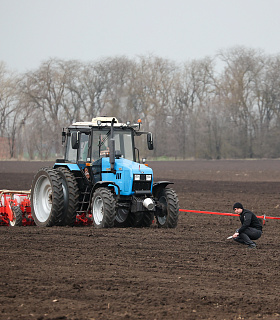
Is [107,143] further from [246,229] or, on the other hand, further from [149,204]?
[246,229]

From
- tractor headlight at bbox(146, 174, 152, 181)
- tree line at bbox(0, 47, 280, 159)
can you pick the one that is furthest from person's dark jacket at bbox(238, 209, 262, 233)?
tree line at bbox(0, 47, 280, 159)

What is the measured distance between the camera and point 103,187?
1290 cm

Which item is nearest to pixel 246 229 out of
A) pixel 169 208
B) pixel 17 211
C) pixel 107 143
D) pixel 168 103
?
pixel 169 208

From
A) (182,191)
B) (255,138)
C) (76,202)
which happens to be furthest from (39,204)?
(255,138)

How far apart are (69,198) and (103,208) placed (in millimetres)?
996

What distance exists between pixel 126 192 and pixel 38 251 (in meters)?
3.47

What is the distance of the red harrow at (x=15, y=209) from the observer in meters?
14.0

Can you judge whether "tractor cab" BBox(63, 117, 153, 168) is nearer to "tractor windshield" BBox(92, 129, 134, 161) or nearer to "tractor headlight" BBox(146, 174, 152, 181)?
"tractor windshield" BBox(92, 129, 134, 161)

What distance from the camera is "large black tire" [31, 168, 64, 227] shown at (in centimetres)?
1316

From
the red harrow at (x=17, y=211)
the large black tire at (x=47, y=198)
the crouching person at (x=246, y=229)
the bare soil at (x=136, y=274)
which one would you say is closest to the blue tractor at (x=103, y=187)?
the large black tire at (x=47, y=198)

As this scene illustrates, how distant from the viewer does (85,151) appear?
13648mm

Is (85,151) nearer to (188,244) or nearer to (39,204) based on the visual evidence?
(39,204)

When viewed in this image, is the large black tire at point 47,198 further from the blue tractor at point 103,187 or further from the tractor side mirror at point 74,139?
the tractor side mirror at point 74,139

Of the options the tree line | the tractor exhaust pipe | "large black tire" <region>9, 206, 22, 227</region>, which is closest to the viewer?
the tractor exhaust pipe
